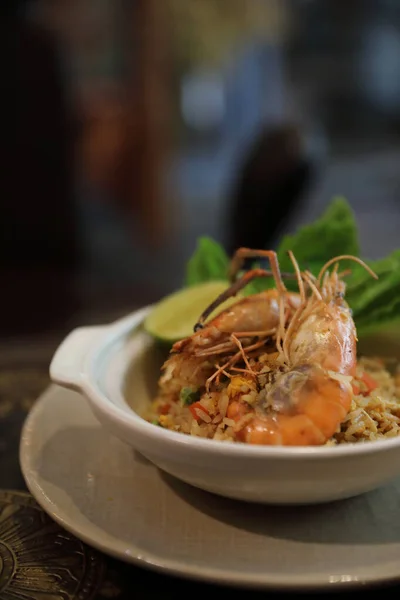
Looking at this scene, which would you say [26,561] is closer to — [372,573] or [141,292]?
[372,573]

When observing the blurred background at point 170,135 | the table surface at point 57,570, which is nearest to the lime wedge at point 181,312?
the table surface at point 57,570

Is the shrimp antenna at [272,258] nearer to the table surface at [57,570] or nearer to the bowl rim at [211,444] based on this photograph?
the bowl rim at [211,444]

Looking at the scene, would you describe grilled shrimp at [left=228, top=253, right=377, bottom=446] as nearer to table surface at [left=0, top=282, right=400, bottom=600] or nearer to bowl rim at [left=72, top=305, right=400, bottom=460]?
bowl rim at [left=72, top=305, right=400, bottom=460]

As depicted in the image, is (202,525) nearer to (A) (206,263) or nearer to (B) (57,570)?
(B) (57,570)

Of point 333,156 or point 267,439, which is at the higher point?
point 267,439

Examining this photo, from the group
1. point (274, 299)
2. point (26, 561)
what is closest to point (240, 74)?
point (274, 299)

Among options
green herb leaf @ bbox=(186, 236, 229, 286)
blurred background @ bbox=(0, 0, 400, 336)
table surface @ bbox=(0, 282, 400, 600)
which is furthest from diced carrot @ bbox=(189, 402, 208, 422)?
blurred background @ bbox=(0, 0, 400, 336)

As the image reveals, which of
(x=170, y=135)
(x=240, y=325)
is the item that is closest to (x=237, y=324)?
(x=240, y=325)

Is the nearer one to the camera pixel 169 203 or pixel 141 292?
pixel 141 292
